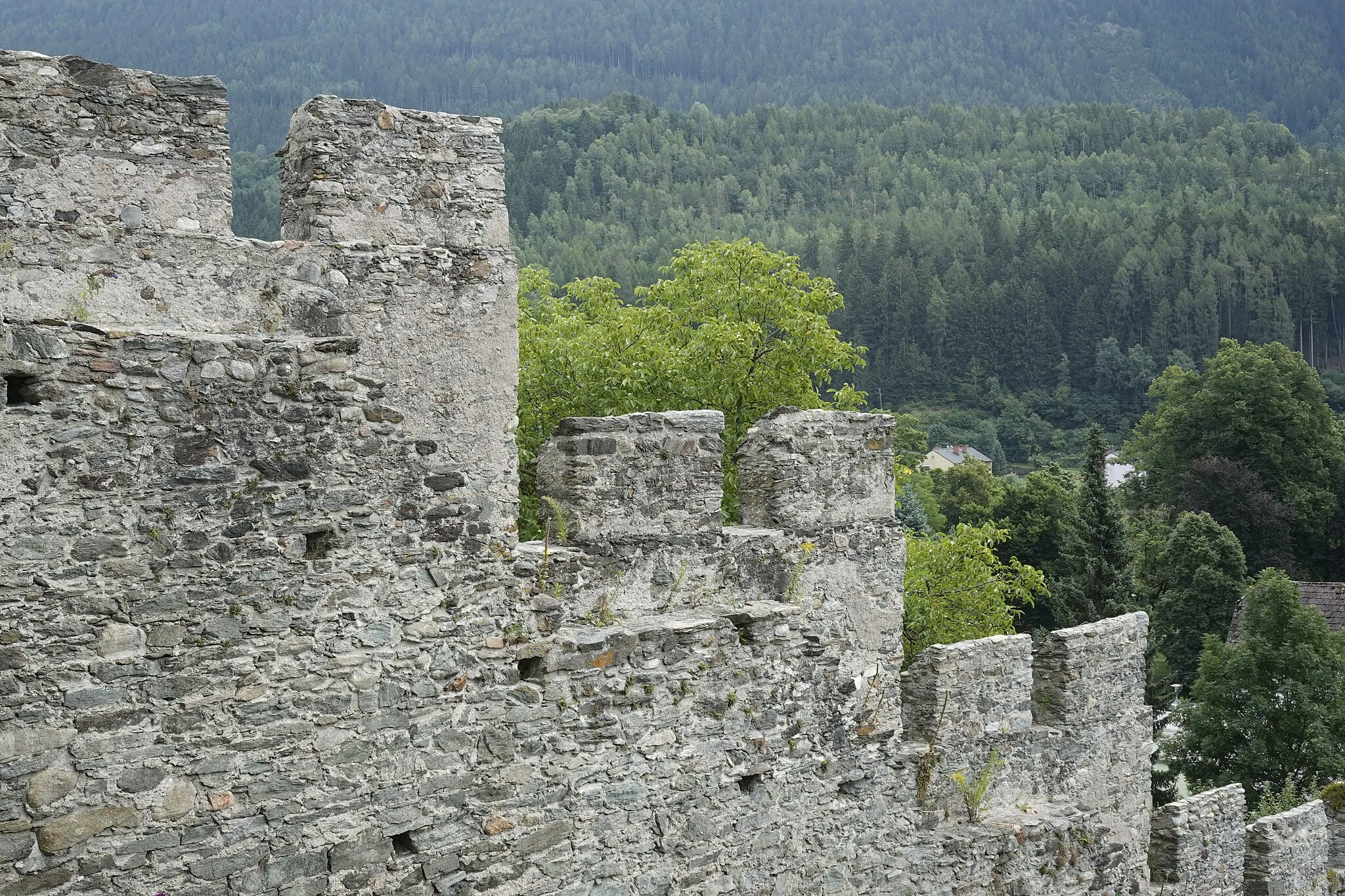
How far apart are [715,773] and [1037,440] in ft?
326

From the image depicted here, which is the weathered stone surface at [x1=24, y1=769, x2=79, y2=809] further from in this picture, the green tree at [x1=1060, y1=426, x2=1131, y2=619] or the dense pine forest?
the dense pine forest

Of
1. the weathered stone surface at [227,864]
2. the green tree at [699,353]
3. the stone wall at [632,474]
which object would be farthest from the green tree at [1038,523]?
the weathered stone surface at [227,864]

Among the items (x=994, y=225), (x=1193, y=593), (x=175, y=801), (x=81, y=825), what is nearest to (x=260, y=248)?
(x=175, y=801)

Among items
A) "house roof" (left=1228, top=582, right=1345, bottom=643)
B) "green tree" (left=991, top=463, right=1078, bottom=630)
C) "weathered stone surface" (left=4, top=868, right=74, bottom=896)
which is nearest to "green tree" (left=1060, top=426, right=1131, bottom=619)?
"house roof" (left=1228, top=582, right=1345, bottom=643)

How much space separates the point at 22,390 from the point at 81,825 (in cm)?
184

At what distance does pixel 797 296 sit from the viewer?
23344 millimetres

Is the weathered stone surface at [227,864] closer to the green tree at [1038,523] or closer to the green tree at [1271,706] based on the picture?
the green tree at [1271,706]

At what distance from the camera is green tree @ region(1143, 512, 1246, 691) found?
4141 centimetres

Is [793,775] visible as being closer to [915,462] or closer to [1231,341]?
[1231,341]

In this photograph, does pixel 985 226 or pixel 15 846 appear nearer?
pixel 15 846

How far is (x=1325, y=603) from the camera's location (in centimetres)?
3797

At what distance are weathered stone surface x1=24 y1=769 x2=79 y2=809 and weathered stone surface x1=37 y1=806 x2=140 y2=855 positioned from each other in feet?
0.31

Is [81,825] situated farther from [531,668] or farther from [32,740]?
[531,668]

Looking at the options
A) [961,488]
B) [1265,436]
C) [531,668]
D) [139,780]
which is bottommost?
[139,780]
